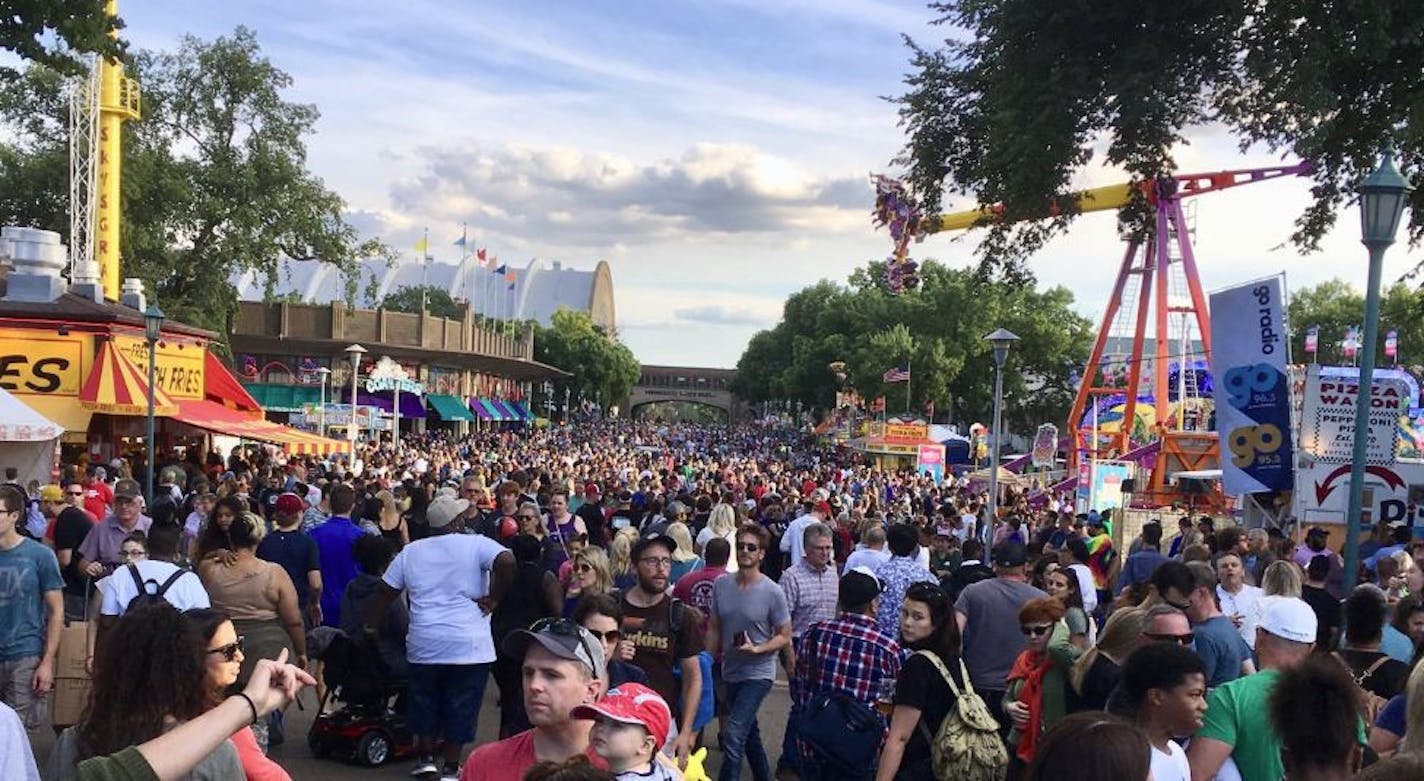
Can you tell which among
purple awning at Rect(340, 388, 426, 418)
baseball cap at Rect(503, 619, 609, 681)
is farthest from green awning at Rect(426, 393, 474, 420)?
baseball cap at Rect(503, 619, 609, 681)

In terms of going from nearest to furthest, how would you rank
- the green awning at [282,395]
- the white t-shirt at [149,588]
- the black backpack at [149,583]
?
the black backpack at [149,583] < the white t-shirt at [149,588] < the green awning at [282,395]

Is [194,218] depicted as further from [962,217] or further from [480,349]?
[480,349]

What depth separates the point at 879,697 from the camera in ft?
19.1

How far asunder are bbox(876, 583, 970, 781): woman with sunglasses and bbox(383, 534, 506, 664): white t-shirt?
2.80 m

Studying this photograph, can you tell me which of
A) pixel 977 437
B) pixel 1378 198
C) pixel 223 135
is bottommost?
pixel 977 437

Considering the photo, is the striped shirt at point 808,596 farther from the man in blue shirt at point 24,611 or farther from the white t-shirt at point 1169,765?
the white t-shirt at point 1169,765

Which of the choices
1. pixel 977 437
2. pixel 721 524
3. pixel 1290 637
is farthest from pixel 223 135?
pixel 1290 637

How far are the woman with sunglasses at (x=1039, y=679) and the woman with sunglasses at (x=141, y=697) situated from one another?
314cm

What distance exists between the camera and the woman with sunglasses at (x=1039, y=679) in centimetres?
527

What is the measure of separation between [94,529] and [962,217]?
66.0 feet

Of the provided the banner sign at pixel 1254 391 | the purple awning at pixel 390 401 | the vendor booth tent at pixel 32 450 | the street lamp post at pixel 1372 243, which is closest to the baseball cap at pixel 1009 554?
the street lamp post at pixel 1372 243

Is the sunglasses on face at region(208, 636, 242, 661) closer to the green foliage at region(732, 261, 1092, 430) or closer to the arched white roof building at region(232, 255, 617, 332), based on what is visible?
the green foliage at region(732, 261, 1092, 430)

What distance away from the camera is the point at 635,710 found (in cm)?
324

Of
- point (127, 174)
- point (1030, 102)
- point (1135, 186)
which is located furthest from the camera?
point (127, 174)
